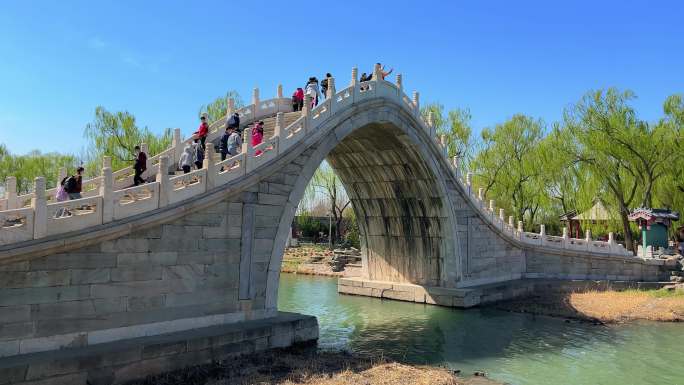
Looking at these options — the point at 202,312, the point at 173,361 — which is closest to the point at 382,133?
the point at 202,312

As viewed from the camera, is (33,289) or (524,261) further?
(524,261)

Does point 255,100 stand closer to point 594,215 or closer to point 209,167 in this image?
point 209,167

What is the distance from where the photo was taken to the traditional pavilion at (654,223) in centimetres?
2584

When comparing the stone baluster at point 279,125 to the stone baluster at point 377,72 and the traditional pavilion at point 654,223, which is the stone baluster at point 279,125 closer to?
the stone baluster at point 377,72

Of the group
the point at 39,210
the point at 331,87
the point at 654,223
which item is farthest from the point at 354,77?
the point at 654,223

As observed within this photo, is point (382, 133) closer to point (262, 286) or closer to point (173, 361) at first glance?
point (262, 286)

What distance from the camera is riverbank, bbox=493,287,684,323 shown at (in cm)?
1755

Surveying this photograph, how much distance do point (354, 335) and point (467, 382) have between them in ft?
17.5

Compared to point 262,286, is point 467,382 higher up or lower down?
lower down

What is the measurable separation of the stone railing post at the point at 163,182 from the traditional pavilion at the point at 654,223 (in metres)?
24.0

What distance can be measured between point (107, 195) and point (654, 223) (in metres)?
26.0

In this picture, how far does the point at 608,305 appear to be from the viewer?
61.4ft

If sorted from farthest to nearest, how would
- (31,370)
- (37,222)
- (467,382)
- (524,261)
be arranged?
1. (524,261)
2. (467,382)
3. (37,222)
4. (31,370)

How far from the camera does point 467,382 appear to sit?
1039 centimetres
